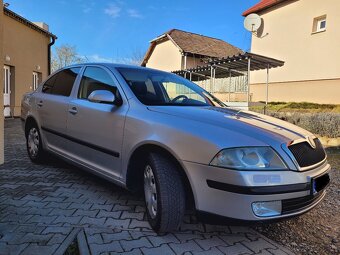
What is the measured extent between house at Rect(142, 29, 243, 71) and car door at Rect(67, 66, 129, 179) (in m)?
19.5

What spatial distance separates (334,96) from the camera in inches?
483

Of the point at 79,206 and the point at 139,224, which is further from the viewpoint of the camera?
the point at 79,206

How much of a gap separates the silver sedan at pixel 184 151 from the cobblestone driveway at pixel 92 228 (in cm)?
24

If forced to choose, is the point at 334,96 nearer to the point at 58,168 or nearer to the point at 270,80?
the point at 270,80

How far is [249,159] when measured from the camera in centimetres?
242

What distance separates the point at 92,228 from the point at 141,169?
2.34 ft

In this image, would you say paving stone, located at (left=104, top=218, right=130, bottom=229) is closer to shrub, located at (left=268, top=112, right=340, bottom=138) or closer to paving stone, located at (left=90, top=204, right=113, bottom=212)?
paving stone, located at (left=90, top=204, right=113, bottom=212)

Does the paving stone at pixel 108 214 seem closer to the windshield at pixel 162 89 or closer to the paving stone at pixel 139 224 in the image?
the paving stone at pixel 139 224

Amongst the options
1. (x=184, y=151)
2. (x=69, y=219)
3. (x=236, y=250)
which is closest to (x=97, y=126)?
(x=69, y=219)

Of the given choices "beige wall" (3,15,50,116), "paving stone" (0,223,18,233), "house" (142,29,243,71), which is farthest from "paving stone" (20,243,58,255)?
"house" (142,29,243,71)

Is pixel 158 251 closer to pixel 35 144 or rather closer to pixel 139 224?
pixel 139 224

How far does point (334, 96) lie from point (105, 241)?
1187 cm

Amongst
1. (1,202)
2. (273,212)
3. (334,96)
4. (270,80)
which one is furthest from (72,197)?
(270,80)

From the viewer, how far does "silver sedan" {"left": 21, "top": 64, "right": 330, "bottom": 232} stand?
2.40m
